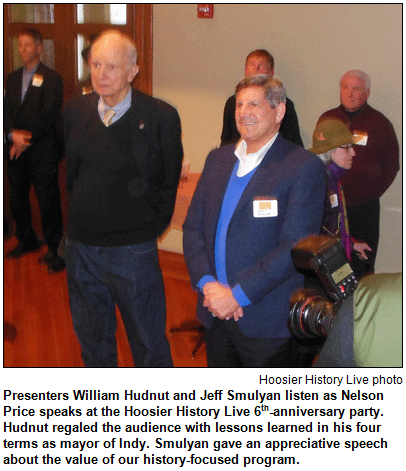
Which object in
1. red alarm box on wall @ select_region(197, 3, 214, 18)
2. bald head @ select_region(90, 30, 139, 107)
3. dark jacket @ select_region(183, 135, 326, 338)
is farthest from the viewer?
red alarm box on wall @ select_region(197, 3, 214, 18)

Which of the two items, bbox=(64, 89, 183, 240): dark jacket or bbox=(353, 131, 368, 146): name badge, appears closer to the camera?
bbox=(64, 89, 183, 240): dark jacket

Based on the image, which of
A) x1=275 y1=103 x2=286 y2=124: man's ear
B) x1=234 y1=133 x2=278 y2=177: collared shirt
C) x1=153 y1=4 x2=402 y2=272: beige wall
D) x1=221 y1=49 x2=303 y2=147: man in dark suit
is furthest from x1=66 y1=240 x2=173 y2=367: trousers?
x1=153 y1=4 x2=402 y2=272: beige wall

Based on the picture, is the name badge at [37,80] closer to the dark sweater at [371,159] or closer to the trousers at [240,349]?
the dark sweater at [371,159]

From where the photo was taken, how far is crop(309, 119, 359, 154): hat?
271 cm

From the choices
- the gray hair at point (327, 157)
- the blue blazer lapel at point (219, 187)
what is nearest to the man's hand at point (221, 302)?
the blue blazer lapel at point (219, 187)

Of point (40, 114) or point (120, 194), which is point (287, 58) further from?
point (120, 194)

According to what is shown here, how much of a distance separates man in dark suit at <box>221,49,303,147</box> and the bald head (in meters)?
1.76

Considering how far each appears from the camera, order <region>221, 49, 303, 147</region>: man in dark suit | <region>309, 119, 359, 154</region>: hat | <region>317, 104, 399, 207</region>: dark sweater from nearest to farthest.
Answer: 1. <region>309, 119, 359, 154</region>: hat
2. <region>317, 104, 399, 207</region>: dark sweater
3. <region>221, 49, 303, 147</region>: man in dark suit

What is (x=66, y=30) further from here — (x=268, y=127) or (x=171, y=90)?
(x=268, y=127)

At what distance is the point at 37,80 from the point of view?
4.89 metres

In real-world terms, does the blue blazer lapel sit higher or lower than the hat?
lower

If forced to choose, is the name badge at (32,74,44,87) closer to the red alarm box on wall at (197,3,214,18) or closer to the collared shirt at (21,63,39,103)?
the collared shirt at (21,63,39,103)

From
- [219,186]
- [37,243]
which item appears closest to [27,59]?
[37,243]

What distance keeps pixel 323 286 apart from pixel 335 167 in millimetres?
1290
